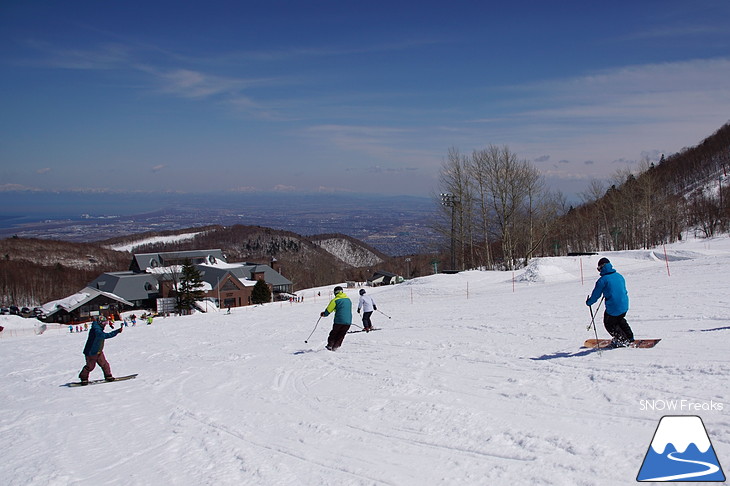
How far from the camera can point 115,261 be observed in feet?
461

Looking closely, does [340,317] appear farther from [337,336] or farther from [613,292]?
[613,292]

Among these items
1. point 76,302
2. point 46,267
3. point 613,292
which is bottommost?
point 76,302

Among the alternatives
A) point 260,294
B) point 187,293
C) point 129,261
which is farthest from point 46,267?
point 187,293

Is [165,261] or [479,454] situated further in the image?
[165,261]

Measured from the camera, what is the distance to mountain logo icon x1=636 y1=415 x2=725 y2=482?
167 inches

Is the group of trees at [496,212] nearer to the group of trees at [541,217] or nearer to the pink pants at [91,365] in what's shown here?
the group of trees at [541,217]

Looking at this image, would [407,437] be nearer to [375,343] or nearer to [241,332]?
[375,343]

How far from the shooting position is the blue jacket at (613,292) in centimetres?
881

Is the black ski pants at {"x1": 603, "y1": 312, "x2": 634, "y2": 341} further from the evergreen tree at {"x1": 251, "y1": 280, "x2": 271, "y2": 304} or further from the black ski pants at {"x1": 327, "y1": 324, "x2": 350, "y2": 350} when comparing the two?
the evergreen tree at {"x1": 251, "y1": 280, "x2": 271, "y2": 304}

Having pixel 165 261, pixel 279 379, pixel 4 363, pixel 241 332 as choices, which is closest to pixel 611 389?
pixel 279 379

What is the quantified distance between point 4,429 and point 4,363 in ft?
36.8

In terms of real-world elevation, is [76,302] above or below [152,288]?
below

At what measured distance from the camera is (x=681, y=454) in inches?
184

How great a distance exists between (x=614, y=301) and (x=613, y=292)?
17cm
